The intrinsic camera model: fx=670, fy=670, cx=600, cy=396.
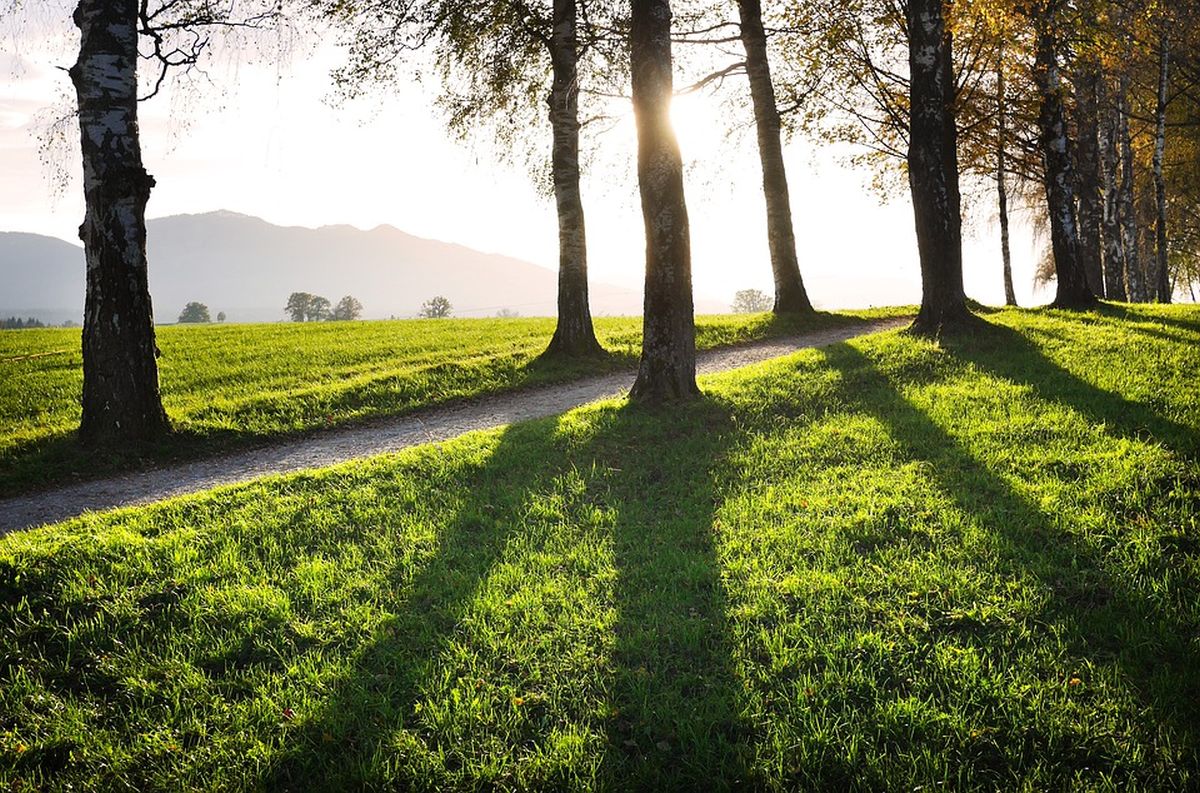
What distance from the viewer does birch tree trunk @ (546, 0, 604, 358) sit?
14.5 metres

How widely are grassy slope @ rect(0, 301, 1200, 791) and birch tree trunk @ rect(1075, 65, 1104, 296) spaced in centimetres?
1738

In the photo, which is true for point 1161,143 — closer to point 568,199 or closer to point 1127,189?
point 1127,189

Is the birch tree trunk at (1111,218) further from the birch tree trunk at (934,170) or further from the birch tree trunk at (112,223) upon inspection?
the birch tree trunk at (112,223)

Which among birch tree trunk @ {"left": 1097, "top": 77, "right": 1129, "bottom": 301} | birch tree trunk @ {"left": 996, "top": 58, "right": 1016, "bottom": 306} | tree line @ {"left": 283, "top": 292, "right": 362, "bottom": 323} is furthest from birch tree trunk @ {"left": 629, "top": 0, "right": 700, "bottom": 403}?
tree line @ {"left": 283, "top": 292, "right": 362, "bottom": 323}

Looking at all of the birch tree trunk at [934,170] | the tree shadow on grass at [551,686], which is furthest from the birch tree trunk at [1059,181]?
the tree shadow on grass at [551,686]

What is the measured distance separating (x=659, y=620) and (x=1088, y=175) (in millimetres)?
24501

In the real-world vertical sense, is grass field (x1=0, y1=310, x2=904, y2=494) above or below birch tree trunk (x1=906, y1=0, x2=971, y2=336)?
below

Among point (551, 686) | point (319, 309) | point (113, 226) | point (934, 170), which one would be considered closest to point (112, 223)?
point (113, 226)

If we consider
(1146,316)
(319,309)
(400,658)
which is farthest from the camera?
(319,309)

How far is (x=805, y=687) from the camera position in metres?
3.88

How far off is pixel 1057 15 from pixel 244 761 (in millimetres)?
19163

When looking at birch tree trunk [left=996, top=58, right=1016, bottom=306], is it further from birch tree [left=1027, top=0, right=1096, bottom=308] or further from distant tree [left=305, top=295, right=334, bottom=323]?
distant tree [left=305, top=295, right=334, bottom=323]

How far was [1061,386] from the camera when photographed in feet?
28.7

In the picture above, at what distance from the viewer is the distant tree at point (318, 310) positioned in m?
101
